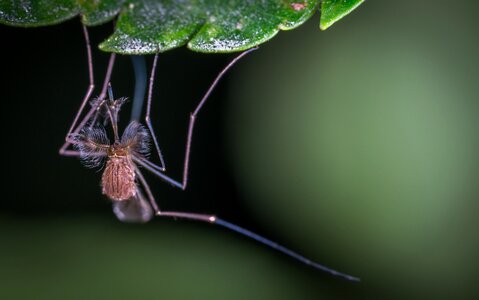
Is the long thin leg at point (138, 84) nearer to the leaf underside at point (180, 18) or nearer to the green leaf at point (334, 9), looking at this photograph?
the leaf underside at point (180, 18)

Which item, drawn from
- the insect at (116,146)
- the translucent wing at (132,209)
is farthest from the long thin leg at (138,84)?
the translucent wing at (132,209)

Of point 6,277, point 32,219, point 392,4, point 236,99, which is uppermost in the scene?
point 392,4

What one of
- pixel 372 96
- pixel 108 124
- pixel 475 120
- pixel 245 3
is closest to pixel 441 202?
pixel 475 120

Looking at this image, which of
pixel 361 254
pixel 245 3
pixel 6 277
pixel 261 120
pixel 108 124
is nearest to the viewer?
pixel 245 3

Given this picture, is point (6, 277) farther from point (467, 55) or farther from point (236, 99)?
point (467, 55)

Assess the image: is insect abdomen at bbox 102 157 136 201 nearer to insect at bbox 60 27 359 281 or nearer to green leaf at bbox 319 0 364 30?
insect at bbox 60 27 359 281

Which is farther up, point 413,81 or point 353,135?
point 413,81

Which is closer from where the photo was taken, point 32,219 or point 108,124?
point 108,124

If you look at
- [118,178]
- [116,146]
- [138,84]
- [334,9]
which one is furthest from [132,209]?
[334,9]

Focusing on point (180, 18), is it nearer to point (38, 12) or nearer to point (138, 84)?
point (38, 12)
